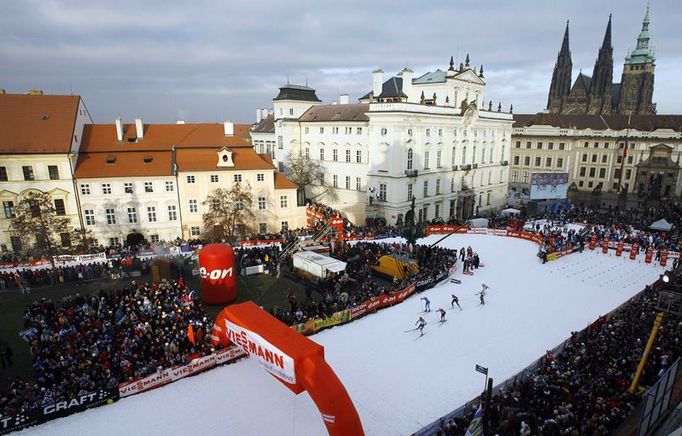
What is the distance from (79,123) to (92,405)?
100ft

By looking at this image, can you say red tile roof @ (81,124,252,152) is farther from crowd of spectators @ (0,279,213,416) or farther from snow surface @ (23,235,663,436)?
snow surface @ (23,235,663,436)

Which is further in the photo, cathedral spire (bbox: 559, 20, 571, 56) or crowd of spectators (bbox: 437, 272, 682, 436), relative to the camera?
cathedral spire (bbox: 559, 20, 571, 56)

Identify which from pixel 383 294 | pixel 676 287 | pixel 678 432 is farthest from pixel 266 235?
pixel 678 432

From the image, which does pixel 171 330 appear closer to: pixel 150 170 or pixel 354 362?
pixel 354 362

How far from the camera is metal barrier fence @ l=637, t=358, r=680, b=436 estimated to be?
10.9m

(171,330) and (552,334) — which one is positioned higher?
(171,330)

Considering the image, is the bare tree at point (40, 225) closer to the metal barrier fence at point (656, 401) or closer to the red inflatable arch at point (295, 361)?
the red inflatable arch at point (295, 361)

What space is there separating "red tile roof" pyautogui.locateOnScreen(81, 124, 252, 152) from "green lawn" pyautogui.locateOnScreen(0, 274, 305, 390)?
50.8 feet

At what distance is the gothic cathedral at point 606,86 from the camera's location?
7944cm

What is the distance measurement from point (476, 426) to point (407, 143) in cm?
3378

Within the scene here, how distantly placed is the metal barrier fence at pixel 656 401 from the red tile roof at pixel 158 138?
3577cm

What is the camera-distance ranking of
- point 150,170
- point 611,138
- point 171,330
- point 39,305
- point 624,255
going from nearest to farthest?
1. point 171,330
2. point 39,305
3. point 624,255
4. point 150,170
5. point 611,138

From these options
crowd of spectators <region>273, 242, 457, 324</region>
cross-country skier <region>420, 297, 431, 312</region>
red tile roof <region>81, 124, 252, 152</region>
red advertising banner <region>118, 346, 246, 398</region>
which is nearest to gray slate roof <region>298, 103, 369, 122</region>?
red tile roof <region>81, 124, 252, 152</region>

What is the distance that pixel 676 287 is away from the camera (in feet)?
66.7
